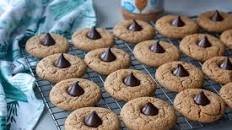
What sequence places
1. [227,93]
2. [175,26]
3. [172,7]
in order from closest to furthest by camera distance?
[227,93] → [175,26] → [172,7]

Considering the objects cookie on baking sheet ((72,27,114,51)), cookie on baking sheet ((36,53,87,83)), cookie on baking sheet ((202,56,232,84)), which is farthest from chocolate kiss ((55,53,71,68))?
cookie on baking sheet ((202,56,232,84))

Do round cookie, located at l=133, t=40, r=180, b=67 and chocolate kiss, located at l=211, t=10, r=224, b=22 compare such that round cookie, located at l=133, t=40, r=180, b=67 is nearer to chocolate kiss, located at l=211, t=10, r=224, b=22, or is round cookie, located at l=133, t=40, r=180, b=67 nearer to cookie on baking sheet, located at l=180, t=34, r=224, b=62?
cookie on baking sheet, located at l=180, t=34, r=224, b=62

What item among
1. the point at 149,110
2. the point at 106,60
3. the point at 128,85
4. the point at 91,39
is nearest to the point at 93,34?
the point at 91,39

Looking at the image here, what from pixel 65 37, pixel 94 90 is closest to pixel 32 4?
pixel 65 37

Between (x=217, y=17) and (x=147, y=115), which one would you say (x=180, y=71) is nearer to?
(x=147, y=115)

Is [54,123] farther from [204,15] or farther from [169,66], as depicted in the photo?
[204,15]

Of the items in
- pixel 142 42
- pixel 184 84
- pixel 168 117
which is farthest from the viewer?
pixel 142 42

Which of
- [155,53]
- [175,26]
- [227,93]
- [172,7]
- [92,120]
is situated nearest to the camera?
[92,120]
